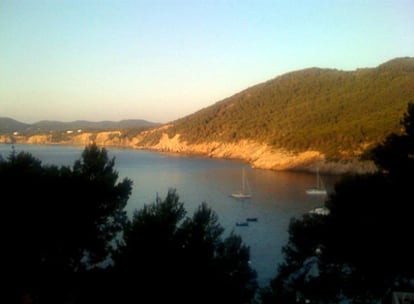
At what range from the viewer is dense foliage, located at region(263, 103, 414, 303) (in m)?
8.31

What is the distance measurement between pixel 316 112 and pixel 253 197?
4215 cm

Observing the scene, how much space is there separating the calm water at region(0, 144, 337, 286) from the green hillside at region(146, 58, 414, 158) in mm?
8305

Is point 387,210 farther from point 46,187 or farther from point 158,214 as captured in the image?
point 46,187

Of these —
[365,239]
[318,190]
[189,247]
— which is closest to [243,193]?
[318,190]

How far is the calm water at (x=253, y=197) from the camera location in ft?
69.7

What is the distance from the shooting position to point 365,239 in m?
8.49

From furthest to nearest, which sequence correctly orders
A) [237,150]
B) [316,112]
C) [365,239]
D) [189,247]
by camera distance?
[237,150]
[316,112]
[365,239]
[189,247]

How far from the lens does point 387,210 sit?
8.57 metres

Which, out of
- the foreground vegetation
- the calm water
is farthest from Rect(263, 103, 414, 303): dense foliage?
the calm water

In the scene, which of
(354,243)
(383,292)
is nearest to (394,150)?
(354,243)

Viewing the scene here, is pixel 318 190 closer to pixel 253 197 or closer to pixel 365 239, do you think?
pixel 253 197

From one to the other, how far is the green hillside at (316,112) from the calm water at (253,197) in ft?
27.2

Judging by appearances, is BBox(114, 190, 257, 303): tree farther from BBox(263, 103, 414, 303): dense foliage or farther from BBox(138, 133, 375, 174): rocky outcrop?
BBox(138, 133, 375, 174): rocky outcrop

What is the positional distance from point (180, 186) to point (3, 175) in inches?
1296
